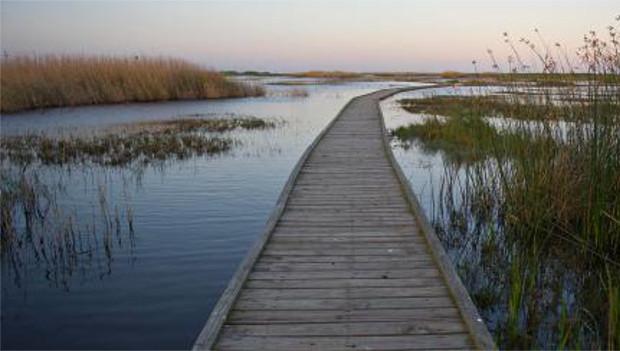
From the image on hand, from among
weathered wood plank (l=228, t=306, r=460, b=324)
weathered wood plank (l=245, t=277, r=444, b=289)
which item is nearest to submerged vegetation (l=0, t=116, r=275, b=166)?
weathered wood plank (l=245, t=277, r=444, b=289)

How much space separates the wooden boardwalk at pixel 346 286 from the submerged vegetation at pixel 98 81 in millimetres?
17637

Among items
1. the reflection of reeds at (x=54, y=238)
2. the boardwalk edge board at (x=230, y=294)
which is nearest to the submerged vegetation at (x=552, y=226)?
the boardwalk edge board at (x=230, y=294)

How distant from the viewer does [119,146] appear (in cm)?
1266

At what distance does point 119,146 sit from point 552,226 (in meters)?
9.84

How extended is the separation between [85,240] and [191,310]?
2371mm

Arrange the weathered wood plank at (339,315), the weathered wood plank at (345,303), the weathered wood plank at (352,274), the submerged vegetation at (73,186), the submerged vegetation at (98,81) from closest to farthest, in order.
Result: the weathered wood plank at (339,315) → the weathered wood plank at (345,303) → the weathered wood plank at (352,274) → the submerged vegetation at (73,186) → the submerged vegetation at (98,81)

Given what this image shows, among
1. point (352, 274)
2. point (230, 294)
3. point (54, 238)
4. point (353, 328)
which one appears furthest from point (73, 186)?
point (353, 328)

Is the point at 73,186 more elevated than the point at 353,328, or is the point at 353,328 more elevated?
the point at 73,186

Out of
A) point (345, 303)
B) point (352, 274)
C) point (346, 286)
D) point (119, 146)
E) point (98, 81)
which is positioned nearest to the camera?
point (345, 303)

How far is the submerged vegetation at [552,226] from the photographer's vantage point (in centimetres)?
439

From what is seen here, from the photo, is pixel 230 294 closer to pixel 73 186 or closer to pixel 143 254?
pixel 143 254

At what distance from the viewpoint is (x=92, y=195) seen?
28.6 ft

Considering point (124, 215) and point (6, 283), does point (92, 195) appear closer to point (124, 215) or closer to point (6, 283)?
point (124, 215)

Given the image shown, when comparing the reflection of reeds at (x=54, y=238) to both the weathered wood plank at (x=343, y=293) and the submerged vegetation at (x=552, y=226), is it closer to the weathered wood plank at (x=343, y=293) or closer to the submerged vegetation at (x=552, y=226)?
A: the weathered wood plank at (x=343, y=293)
